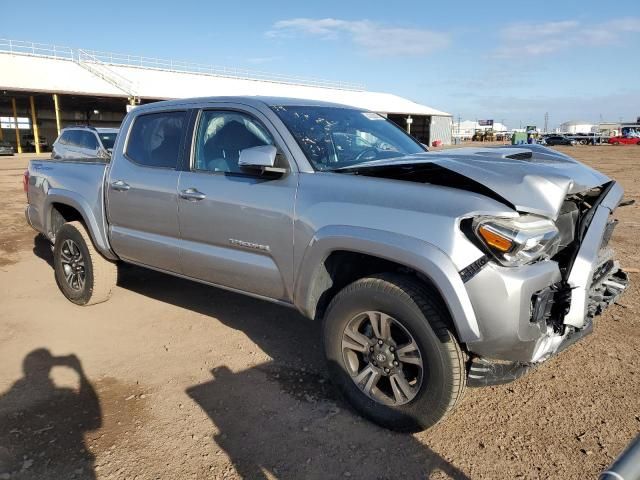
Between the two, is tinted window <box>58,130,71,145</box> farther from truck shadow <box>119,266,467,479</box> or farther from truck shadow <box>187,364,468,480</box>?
truck shadow <box>187,364,468,480</box>

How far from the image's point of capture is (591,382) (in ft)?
11.3

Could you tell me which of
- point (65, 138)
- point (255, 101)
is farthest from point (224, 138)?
point (65, 138)

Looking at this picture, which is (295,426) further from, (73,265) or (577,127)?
(577,127)

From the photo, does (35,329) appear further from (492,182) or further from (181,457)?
(492,182)

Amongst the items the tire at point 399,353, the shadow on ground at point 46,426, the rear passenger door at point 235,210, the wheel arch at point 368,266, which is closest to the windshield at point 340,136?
the rear passenger door at point 235,210

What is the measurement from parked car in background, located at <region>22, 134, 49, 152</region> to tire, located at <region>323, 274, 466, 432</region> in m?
41.2

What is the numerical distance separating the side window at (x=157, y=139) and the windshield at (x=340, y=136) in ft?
3.25

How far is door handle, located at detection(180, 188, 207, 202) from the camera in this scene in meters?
3.74

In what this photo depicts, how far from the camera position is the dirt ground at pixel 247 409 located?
2.70 metres

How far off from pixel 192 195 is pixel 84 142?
37.3 ft

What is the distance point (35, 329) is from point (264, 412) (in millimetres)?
2567

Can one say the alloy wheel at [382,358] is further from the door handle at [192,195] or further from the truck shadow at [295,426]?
the door handle at [192,195]

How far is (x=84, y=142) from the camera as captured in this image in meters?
13.6

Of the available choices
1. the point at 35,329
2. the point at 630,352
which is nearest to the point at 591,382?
the point at 630,352
